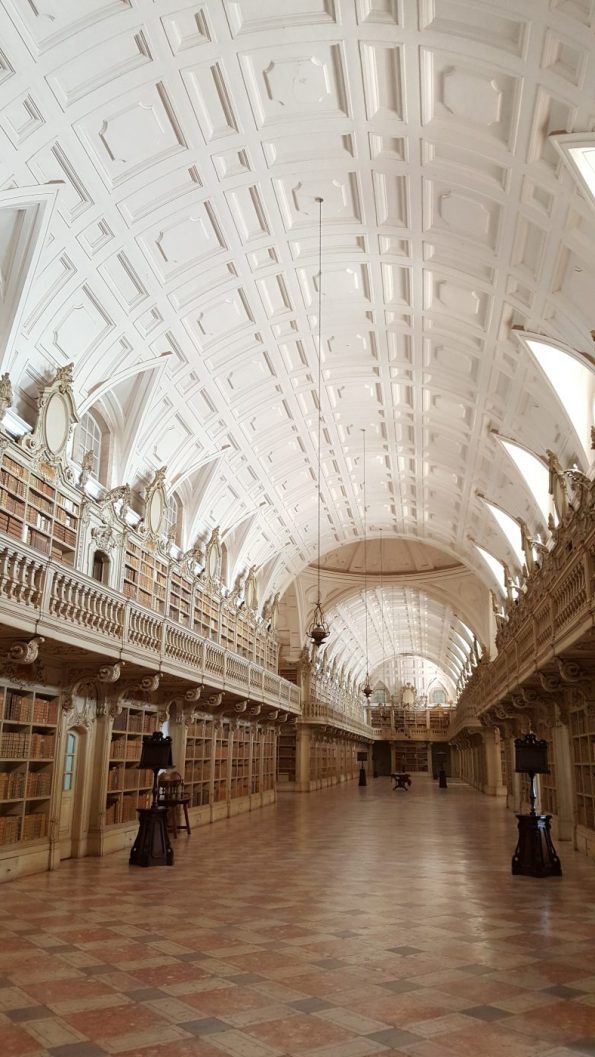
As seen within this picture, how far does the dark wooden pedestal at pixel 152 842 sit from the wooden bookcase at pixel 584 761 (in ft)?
24.9

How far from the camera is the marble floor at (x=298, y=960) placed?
4.45m

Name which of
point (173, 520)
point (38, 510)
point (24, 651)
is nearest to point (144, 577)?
point (173, 520)

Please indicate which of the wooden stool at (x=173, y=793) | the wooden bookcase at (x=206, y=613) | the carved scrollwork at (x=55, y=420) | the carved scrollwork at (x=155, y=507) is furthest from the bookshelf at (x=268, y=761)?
the carved scrollwork at (x=55, y=420)

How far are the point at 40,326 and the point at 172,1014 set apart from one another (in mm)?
10550

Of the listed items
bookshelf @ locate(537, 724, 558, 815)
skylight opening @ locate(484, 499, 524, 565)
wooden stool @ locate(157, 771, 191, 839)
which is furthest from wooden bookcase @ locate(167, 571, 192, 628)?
skylight opening @ locate(484, 499, 524, 565)

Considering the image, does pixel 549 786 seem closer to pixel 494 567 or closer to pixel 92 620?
pixel 494 567

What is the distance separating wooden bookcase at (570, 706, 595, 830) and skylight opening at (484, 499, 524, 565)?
8.78 meters

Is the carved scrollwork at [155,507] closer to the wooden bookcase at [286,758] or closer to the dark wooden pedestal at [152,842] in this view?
the dark wooden pedestal at [152,842]

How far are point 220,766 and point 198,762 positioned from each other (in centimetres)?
230

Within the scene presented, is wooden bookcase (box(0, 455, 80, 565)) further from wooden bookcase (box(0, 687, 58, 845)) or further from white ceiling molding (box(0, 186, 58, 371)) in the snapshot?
wooden bookcase (box(0, 687, 58, 845))

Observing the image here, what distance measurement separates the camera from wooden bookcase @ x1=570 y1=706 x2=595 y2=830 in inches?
547

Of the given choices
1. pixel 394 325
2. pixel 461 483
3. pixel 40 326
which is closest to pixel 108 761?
pixel 40 326

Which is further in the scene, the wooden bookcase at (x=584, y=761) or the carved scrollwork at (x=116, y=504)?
the carved scrollwork at (x=116, y=504)

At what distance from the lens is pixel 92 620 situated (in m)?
11.2
